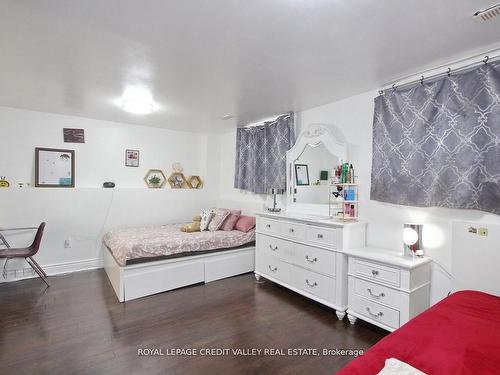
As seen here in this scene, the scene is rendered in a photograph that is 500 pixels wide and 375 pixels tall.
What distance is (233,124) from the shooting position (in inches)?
179

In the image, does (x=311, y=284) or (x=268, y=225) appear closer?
(x=311, y=284)

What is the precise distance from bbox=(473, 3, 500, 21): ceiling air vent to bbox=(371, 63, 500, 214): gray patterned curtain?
0.49 metres

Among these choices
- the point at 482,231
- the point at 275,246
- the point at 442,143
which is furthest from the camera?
the point at 275,246

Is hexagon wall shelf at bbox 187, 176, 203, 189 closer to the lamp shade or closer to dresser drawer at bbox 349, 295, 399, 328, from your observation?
dresser drawer at bbox 349, 295, 399, 328

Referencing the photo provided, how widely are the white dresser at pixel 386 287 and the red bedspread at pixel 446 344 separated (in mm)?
593

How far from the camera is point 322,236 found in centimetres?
280

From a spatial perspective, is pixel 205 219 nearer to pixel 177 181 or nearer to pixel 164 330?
pixel 177 181

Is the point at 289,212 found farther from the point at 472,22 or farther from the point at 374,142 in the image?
the point at 472,22

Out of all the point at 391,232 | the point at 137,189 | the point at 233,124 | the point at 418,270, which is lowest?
the point at 418,270

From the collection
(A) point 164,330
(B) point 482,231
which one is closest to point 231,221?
(A) point 164,330

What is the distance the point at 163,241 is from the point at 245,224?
4.25 ft

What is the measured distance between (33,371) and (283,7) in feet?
9.41

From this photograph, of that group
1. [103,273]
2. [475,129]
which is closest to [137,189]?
[103,273]

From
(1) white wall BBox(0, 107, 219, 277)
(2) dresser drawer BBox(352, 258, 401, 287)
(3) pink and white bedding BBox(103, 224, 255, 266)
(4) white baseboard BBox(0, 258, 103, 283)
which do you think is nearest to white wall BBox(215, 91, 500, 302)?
(2) dresser drawer BBox(352, 258, 401, 287)
